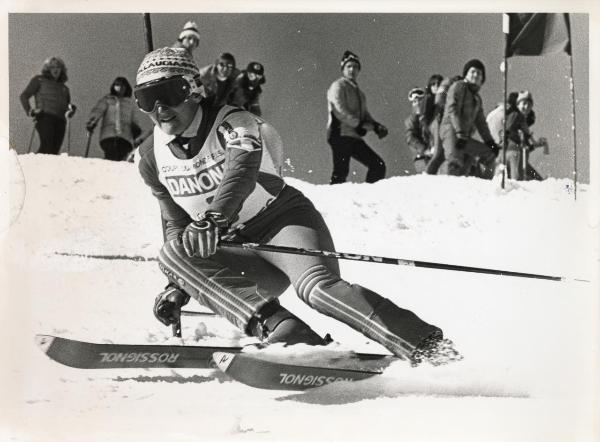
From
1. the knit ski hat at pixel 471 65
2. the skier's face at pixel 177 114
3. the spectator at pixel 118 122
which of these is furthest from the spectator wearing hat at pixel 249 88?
the knit ski hat at pixel 471 65

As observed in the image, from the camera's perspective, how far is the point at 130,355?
11.3 feet

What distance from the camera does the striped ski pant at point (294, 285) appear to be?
3.34 meters

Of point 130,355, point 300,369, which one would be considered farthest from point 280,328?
point 130,355

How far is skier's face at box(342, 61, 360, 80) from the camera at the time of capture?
11.6ft

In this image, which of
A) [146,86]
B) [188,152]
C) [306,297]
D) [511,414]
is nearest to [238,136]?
[188,152]

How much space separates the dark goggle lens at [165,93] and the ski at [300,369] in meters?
1.09

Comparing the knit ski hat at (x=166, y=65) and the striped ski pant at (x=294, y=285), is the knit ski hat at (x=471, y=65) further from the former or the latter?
the knit ski hat at (x=166, y=65)

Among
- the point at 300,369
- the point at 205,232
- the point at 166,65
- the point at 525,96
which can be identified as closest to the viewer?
the point at 205,232

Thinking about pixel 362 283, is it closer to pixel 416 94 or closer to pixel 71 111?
pixel 416 94

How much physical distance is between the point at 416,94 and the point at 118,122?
1.31 metres

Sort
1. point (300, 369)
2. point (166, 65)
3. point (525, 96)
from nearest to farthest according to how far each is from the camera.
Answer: point (300, 369) → point (166, 65) → point (525, 96)

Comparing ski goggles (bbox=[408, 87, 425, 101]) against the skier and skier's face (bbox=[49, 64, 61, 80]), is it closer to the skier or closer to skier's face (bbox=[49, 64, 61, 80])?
the skier

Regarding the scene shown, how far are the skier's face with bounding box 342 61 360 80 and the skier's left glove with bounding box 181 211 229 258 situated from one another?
2.84ft

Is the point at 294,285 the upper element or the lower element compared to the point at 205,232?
lower
